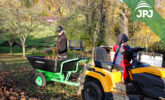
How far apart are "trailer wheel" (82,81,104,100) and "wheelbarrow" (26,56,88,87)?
0.92 metres

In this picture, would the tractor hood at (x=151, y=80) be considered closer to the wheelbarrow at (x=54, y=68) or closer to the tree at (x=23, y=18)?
the wheelbarrow at (x=54, y=68)

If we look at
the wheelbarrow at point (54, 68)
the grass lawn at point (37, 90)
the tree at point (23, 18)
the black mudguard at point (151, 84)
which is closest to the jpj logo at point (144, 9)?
the wheelbarrow at point (54, 68)

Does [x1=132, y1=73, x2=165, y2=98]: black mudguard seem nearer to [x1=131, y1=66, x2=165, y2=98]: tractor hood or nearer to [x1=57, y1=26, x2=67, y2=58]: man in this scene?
[x1=131, y1=66, x2=165, y2=98]: tractor hood

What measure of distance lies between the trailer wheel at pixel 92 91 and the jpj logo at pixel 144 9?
3853 millimetres

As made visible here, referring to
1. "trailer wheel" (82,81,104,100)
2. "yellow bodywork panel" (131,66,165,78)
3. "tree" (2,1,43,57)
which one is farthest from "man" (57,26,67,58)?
"tree" (2,1,43,57)

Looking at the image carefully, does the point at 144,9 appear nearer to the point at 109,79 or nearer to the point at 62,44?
the point at 62,44

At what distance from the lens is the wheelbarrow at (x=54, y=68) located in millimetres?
4961

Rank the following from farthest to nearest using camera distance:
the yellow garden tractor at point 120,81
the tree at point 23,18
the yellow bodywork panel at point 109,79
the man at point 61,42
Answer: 1. the tree at point 23,18
2. the man at point 61,42
3. the yellow bodywork panel at point 109,79
4. the yellow garden tractor at point 120,81

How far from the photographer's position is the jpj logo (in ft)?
21.2

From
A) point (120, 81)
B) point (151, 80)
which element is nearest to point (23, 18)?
point (120, 81)

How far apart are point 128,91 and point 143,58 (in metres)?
3.80

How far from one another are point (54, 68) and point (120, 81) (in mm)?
2061

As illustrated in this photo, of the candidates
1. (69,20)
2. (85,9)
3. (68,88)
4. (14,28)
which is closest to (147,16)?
(68,88)

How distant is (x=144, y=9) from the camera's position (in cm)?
650
